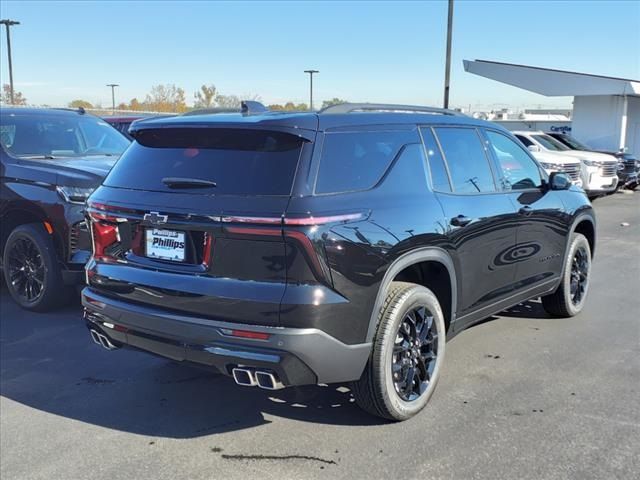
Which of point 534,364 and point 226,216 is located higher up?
point 226,216

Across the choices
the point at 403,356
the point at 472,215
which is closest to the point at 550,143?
the point at 472,215

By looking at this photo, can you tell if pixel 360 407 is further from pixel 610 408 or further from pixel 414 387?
pixel 610 408

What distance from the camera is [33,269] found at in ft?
20.5

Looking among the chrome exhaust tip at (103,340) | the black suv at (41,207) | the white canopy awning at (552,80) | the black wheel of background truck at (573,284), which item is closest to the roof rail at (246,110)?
the chrome exhaust tip at (103,340)

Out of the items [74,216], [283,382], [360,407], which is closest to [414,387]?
[360,407]

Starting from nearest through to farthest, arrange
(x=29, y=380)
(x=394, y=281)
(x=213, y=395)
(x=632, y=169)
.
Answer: (x=394, y=281)
(x=213, y=395)
(x=29, y=380)
(x=632, y=169)

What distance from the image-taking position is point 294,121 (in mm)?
3328

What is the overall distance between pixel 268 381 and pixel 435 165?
5.91ft

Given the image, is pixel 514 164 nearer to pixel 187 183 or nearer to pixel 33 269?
pixel 187 183

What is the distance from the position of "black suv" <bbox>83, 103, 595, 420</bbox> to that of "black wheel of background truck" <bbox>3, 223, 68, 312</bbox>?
2460 mm

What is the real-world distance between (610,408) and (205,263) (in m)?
Result: 2.66

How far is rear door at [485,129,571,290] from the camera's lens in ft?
16.0

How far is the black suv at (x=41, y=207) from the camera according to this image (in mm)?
5895

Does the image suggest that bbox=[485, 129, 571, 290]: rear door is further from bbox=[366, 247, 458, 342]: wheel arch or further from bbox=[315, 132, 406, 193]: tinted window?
bbox=[315, 132, 406, 193]: tinted window
